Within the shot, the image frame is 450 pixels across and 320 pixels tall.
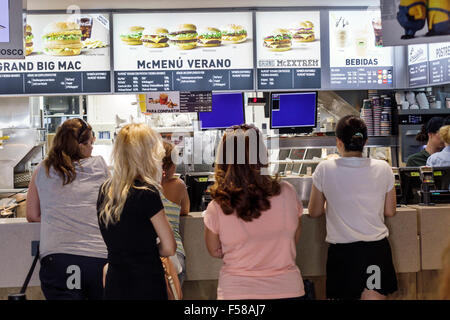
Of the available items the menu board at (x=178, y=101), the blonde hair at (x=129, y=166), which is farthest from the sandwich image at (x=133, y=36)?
the blonde hair at (x=129, y=166)

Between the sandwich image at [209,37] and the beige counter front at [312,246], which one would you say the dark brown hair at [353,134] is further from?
the sandwich image at [209,37]

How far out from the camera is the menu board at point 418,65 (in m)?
6.18

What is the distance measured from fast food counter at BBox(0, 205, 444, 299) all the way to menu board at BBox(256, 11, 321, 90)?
9.42 feet

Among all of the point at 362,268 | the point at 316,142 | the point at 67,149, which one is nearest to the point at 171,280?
the point at 67,149

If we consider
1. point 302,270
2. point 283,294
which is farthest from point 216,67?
point 283,294

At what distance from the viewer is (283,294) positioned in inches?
88.8

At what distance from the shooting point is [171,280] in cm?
248

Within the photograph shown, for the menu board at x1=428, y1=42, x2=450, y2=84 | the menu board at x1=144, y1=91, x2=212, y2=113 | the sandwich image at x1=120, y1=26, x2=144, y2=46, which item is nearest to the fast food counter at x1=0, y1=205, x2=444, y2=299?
the menu board at x1=144, y1=91, x2=212, y2=113

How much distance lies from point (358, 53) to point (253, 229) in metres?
4.43

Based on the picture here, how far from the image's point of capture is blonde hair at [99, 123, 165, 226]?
7.43 ft

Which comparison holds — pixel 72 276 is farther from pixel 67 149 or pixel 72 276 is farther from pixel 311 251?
pixel 311 251
